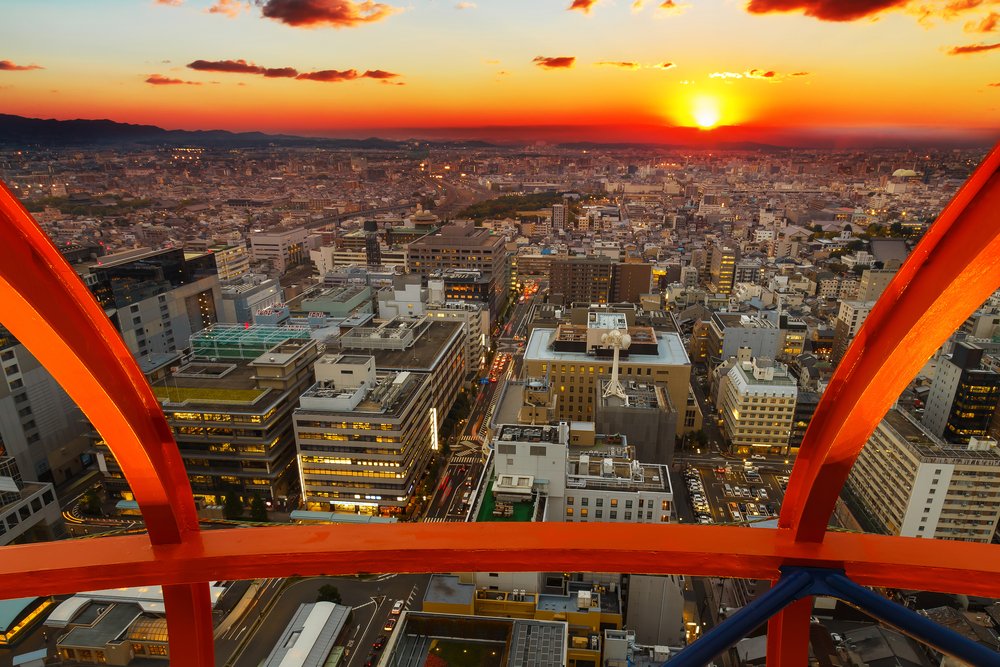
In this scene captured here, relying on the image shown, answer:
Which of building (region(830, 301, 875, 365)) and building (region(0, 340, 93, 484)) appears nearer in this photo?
building (region(0, 340, 93, 484))

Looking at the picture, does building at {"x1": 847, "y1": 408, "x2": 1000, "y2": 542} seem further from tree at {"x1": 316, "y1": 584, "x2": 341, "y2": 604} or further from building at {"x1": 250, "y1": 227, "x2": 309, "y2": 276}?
building at {"x1": 250, "y1": 227, "x2": 309, "y2": 276}

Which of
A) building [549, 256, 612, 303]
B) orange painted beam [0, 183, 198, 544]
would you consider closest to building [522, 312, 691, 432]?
building [549, 256, 612, 303]

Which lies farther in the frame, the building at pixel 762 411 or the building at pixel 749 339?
the building at pixel 749 339

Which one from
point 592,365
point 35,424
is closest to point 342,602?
point 592,365

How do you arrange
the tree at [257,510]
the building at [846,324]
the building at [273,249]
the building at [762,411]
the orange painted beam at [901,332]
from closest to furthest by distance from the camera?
the orange painted beam at [901,332] → the tree at [257,510] → the building at [762,411] → the building at [846,324] → the building at [273,249]

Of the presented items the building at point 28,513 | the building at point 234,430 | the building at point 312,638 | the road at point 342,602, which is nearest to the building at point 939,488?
the road at point 342,602

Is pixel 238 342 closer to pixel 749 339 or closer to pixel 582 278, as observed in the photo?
pixel 582 278

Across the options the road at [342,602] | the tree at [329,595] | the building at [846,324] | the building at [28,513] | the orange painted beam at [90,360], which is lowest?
the road at [342,602]

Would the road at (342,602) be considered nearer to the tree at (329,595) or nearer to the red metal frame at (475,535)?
the tree at (329,595)
